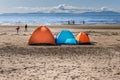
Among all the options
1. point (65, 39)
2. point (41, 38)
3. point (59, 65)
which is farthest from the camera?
point (65, 39)

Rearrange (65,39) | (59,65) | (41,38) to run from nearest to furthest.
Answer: (59,65) < (41,38) < (65,39)

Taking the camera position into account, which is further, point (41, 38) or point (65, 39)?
point (65, 39)

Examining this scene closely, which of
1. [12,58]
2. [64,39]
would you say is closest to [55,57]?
[12,58]

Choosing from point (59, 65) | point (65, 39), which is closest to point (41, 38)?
point (65, 39)

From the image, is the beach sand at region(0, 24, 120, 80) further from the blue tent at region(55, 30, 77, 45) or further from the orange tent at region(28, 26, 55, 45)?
the blue tent at region(55, 30, 77, 45)

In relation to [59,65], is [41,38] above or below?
above

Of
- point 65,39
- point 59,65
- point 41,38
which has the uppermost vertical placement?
point 41,38

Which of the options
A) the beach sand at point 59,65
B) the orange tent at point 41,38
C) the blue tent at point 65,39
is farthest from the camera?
the blue tent at point 65,39

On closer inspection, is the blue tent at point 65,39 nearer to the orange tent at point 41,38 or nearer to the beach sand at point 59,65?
the orange tent at point 41,38

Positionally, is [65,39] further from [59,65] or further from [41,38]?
[59,65]

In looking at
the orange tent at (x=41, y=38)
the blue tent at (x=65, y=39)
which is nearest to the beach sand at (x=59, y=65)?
the orange tent at (x=41, y=38)

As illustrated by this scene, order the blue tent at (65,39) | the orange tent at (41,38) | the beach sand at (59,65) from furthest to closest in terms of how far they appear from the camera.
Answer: the blue tent at (65,39)
the orange tent at (41,38)
the beach sand at (59,65)

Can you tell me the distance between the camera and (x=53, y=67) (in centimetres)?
1366

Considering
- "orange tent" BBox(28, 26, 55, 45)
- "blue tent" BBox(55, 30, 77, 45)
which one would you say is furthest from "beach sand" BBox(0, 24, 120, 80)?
"blue tent" BBox(55, 30, 77, 45)
